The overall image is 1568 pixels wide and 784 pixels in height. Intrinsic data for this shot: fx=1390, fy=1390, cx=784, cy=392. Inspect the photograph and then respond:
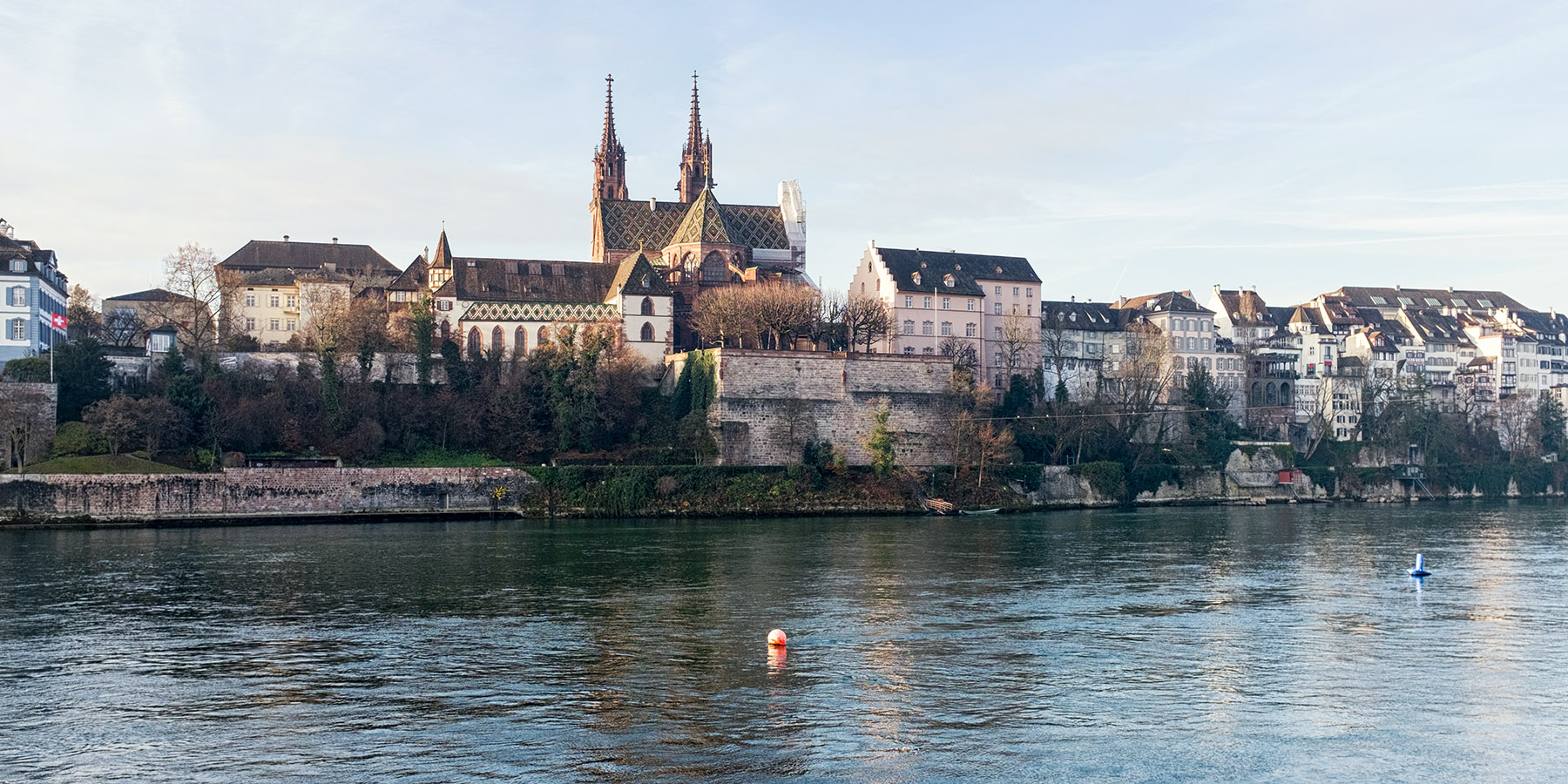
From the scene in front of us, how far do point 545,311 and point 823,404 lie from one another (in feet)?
60.5

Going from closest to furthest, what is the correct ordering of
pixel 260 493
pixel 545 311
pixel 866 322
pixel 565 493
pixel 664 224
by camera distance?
pixel 260 493
pixel 565 493
pixel 545 311
pixel 866 322
pixel 664 224

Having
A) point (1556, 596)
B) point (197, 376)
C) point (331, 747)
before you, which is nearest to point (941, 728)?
point (331, 747)

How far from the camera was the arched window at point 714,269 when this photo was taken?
85.8 m

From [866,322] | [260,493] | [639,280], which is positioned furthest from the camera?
[866,322]

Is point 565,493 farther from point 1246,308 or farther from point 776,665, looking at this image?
point 1246,308

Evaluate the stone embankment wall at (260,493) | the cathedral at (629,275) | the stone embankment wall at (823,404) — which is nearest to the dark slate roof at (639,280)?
the cathedral at (629,275)

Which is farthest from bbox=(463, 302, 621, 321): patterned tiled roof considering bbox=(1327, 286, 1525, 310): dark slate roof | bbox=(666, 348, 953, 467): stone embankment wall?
bbox=(1327, 286, 1525, 310): dark slate roof

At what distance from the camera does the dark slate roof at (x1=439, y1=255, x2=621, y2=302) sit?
80688mm

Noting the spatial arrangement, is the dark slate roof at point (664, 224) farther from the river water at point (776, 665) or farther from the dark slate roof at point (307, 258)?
the river water at point (776, 665)

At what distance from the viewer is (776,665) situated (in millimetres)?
26594

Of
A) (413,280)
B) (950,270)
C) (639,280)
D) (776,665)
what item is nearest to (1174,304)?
(950,270)

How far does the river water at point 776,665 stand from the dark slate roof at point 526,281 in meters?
34.3

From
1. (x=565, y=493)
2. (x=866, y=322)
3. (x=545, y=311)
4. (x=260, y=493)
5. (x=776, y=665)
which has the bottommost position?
(x=776, y=665)

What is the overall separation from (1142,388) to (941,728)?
6633 centimetres
